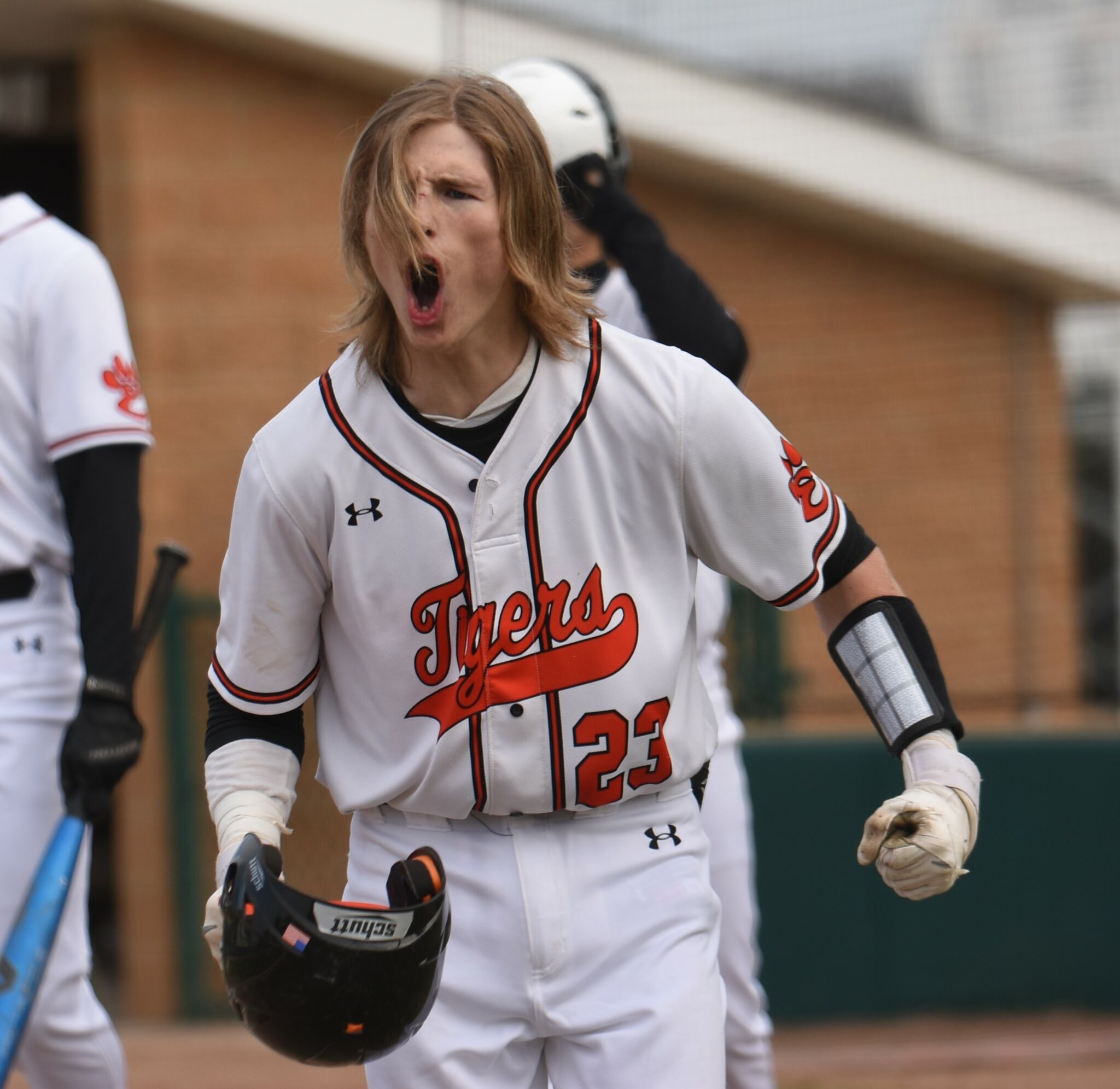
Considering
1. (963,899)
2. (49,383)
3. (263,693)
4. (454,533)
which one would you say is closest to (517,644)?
(454,533)

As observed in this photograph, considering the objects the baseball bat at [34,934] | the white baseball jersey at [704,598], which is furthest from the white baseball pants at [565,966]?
the white baseball jersey at [704,598]

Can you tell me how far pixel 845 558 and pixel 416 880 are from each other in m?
0.78

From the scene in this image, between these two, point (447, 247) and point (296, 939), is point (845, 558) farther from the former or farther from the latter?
point (296, 939)

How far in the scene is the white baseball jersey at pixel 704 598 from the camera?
133 inches

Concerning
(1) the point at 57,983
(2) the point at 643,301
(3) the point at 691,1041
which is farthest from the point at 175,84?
(3) the point at 691,1041

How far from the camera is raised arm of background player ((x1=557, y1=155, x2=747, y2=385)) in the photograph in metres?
3.33

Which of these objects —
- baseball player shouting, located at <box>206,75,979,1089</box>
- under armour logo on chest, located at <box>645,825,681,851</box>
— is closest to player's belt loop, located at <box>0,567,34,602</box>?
baseball player shouting, located at <box>206,75,979,1089</box>

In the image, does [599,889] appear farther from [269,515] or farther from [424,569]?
[269,515]

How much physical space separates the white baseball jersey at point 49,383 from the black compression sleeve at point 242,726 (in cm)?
94

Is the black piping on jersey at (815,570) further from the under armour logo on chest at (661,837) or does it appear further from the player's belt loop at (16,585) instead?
the player's belt loop at (16,585)

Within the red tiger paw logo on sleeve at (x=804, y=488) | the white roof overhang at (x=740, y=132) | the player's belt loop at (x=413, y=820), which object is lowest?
the player's belt loop at (x=413, y=820)

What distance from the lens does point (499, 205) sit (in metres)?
2.16

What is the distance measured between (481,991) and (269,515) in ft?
2.36

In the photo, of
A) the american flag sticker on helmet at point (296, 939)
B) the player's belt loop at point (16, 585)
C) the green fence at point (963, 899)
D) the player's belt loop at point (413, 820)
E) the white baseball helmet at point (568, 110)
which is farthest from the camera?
the green fence at point (963, 899)
